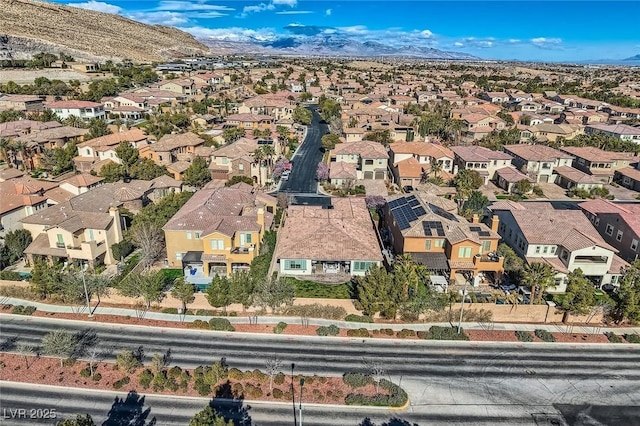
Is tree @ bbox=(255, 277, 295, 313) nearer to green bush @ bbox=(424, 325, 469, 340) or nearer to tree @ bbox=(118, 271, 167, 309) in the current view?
tree @ bbox=(118, 271, 167, 309)

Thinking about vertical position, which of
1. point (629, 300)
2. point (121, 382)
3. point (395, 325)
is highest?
point (629, 300)

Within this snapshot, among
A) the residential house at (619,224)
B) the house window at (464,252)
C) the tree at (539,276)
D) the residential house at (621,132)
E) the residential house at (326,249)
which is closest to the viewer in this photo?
the tree at (539,276)

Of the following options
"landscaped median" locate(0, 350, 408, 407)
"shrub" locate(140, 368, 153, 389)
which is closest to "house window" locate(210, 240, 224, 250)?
"landscaped median" locate(0, 350, 408, 407)

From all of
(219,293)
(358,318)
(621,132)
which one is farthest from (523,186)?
(219,293)

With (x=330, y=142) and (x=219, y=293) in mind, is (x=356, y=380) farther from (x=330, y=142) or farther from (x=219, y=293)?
(x=330, y=142)

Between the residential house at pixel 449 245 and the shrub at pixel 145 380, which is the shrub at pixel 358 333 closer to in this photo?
the residential house at pixel 449 245

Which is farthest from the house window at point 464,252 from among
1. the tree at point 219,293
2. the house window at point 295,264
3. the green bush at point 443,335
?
the tree at point 219,293

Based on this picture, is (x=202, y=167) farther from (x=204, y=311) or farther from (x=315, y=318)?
(x=315, y=318)

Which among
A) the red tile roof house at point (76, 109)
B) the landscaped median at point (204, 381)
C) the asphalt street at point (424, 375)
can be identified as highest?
the red tile roof house at point (76, 109)
